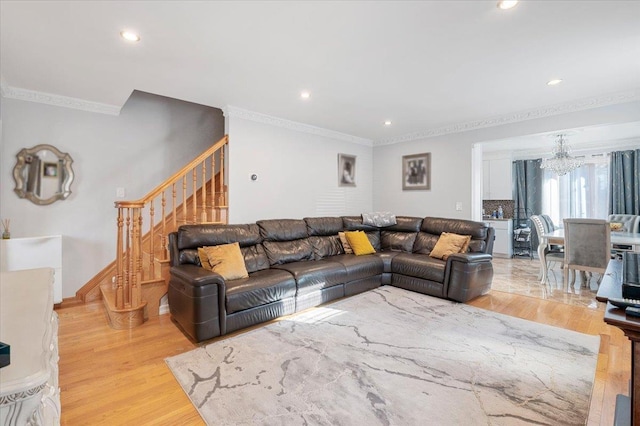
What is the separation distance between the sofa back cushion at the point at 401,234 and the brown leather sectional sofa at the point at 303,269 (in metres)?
0.02

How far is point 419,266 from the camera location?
388 centimetres

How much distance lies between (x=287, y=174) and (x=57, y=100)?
2953 millimetres

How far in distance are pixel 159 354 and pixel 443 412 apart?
2.15 meters

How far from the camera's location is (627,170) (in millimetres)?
5652

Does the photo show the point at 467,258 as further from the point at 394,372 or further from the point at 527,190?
the point at 527,190

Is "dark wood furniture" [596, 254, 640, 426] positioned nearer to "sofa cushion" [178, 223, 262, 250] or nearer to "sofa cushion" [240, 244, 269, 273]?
"sofa cushion" [240, 244, 269, 273]

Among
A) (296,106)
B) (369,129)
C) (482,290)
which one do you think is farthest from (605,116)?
(296,106)

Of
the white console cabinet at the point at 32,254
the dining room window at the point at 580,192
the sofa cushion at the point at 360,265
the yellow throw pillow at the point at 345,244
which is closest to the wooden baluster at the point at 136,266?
the white console cabinet at the point at 32,254

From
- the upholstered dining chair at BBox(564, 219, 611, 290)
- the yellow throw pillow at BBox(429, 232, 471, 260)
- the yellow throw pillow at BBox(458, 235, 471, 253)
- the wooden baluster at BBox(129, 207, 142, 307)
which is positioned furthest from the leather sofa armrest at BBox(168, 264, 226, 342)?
the upholstered dining chair at BBox(564, 219, 611, 290)

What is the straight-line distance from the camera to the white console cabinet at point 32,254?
3.03 m

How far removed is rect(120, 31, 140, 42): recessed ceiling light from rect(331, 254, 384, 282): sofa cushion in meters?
2.99

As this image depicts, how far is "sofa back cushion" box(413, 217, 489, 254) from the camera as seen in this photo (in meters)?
3.99

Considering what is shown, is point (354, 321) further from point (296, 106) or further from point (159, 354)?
point (296, 106)

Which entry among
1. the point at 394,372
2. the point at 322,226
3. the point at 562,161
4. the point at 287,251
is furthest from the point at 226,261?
the point at 562,161
